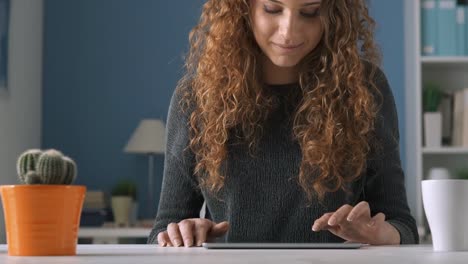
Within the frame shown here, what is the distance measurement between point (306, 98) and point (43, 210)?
A: 780 millimetres

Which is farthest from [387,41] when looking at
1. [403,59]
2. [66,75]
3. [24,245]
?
[24,245]

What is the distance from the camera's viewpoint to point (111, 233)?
3729 mm

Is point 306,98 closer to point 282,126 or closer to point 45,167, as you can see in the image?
point 282,126

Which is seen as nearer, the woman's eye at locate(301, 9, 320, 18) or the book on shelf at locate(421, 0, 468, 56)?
the woman's eye at locate(301, 9, 320, 18)

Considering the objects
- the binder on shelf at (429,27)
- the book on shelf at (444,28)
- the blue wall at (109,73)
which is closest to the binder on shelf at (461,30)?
the book on shelf at (444,28)

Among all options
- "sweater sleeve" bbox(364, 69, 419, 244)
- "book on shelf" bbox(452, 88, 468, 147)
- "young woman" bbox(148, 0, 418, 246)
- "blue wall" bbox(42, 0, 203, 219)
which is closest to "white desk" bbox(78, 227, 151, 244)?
"blue wall" bbox(42, 0, 203, 219)

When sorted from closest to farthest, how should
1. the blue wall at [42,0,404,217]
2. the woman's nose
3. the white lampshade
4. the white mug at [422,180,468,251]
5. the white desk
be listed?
the white mug at [422,180,468,251]
the woman's nose
the white desk
the white lampshade
the blue wall at [42,0,404,217]

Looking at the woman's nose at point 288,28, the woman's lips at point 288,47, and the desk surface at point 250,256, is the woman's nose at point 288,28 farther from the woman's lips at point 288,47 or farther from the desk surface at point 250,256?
the desk surface at point 250,256

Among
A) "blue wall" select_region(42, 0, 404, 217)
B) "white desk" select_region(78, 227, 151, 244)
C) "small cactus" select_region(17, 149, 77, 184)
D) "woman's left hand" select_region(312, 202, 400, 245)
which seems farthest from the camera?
"blue wall" select_region(42, 0, 404, 217)

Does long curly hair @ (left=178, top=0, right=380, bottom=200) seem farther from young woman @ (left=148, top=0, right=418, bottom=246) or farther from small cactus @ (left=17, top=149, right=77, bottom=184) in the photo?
small cactus @ (left=17, top=149, right=77, bottom=184)

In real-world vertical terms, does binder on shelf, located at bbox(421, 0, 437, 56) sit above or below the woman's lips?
above

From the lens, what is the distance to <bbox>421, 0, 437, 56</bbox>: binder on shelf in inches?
151

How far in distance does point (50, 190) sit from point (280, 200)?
2.53 ft

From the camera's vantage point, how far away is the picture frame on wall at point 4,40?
3730 millimetres
